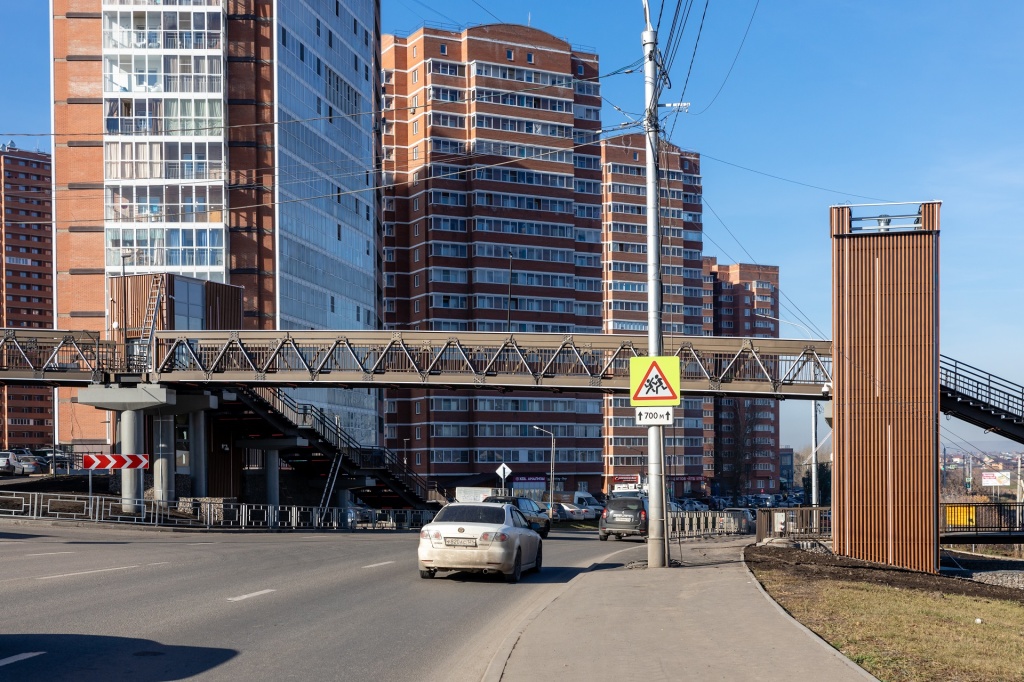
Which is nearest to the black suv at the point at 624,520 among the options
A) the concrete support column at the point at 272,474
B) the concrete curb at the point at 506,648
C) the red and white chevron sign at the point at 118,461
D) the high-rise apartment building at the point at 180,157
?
the red and white chevron sign at the point at 118,461

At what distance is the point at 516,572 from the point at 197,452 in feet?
102

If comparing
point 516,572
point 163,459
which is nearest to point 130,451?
point 163,459

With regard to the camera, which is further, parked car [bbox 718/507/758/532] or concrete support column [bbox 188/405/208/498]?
parked car [bbox 718/507/758/532]

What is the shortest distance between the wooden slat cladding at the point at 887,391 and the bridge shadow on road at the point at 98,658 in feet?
87.4

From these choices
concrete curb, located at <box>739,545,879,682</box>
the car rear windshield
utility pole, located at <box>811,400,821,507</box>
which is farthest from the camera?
utility pole, located at <box>811,400,821,507</box>

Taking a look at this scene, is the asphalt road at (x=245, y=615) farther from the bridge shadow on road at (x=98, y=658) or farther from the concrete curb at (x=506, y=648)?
the concrete curb at (x=506, y=648)

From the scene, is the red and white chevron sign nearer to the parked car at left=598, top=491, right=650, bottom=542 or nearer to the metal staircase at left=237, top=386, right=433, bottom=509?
the metal staircase at left=237, top=386, right=433, bottom=509

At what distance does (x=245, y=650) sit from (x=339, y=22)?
301ft

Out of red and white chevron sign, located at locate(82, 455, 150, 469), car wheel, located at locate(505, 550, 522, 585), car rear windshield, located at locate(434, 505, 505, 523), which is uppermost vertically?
car rear windshield, located at locate(434, 505, 505, 523)

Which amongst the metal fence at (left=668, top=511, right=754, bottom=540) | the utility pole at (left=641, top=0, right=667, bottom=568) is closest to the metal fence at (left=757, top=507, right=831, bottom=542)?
the metal fence at (left=668, top=511, right=754, bottom=540)

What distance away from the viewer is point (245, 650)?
440 inches

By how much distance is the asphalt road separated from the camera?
1031cm

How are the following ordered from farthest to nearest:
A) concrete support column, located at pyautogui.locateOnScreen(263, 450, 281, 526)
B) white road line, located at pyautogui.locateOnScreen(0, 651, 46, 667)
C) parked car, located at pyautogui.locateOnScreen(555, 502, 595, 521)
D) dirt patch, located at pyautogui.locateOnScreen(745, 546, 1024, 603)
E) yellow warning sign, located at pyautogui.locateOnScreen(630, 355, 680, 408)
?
1. parked car, located at pyautogui.locateOnScreen(555, 502, 595, 521)
2. concrete support column, located at pyautogui.locateOnScreen(263, 450, 281, 526)
3. dirt patch, located at pyautogui.locateOnScreen(745, 546, 1024, 603)
4. yellow warning sign, located at pyautogui.locateOnScreen(630, 355, 680, 408)
5. white road line, located at pyautogui.locateOnScreen(0, 651, 46, 667)

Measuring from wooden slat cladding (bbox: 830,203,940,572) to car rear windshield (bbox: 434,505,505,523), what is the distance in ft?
56.6
